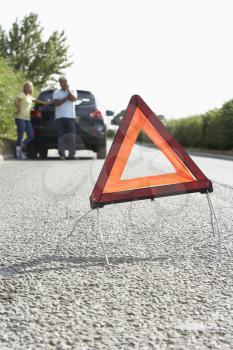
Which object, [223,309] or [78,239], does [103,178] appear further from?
[223,309]

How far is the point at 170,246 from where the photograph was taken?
4074mm

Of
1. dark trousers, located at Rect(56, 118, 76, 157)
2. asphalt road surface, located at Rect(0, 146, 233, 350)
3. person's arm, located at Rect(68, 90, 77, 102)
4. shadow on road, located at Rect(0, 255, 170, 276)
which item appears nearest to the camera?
asphalt road surface, located at Rect(0, 146, 233, 350)

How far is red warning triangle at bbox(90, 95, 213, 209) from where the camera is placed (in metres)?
3.75

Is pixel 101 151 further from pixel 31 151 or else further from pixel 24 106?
pixel 24 106

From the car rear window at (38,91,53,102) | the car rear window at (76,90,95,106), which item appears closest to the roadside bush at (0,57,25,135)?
the car rear window at (38,91,53,102)

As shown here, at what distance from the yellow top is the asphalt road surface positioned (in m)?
8.52

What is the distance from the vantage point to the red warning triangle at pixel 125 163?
3.75 m

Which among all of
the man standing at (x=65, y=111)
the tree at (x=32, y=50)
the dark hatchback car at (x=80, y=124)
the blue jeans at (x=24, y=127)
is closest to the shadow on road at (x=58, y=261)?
the man standing at (x=65, y=111)

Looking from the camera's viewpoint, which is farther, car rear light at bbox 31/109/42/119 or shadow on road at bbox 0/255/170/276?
car rear light at bbox 31/109/42/119

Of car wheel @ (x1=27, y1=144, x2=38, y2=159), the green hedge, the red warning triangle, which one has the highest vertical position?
the red warning triangle

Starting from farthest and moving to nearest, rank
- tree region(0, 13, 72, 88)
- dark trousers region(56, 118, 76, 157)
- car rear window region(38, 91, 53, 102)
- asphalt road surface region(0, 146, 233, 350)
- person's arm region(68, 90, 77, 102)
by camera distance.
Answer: tree region(0, 13, 72, 88)
car rear window region(38, 91, 53, 102)
dark trousers region(56, 118, 76, 157)
person's arm region(68, 90, 77, 102)
asphalt road surface region(0, 146, 233, 350)

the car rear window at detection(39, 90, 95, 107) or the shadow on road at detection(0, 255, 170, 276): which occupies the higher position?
the shadow on road at detection(0, 255, 170, 276)

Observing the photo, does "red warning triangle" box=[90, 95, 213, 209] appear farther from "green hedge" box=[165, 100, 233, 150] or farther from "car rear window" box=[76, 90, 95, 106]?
"green hedge" box=[165, 100, 233, 150]

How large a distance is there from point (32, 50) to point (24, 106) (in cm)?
2608
